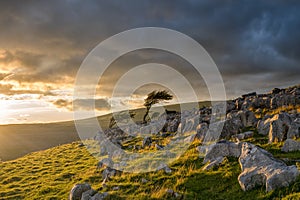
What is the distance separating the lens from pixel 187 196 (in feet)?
38.1

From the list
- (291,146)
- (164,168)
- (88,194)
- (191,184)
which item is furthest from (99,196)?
(291,146)

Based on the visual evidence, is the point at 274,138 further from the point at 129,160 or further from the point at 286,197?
the point at 129,160

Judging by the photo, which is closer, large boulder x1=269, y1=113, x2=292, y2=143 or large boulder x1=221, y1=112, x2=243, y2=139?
large boulder x1=269, y1=113, x2=292, y2=143

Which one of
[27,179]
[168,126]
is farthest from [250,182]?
[27,179]

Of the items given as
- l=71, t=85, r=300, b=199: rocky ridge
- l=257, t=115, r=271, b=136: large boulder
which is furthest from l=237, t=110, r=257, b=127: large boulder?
l=257, t=115, r=271, b=136: large boulder

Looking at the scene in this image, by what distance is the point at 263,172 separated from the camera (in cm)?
1028

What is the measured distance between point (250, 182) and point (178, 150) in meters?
10.3

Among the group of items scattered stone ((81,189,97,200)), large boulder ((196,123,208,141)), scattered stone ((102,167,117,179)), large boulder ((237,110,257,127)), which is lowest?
scattered stone ((81,189,97,200))

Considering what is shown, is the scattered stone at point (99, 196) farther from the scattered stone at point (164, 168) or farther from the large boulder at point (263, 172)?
the large boulder at point (263, 172)

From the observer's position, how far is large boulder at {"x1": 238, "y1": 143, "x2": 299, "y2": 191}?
31.3 feet

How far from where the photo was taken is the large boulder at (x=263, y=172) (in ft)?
31.3

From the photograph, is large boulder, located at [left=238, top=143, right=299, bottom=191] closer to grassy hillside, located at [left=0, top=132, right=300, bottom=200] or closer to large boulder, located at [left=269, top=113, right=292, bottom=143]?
grassy hillside, located at [left=0, top=132, right=300, bottom=200]

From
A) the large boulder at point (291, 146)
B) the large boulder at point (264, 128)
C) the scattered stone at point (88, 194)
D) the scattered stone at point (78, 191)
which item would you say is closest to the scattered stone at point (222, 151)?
the large boulder at point (291, 146)

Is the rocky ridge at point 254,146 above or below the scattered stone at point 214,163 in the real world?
above
